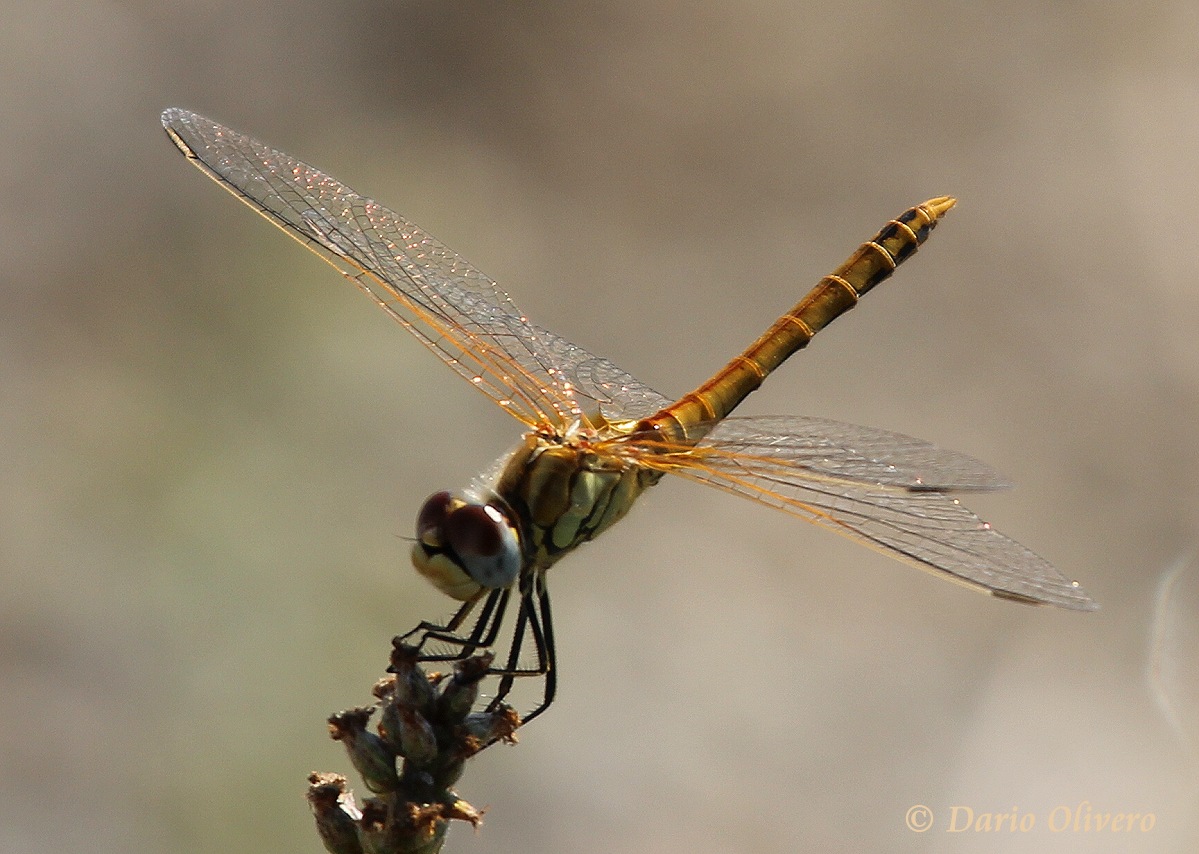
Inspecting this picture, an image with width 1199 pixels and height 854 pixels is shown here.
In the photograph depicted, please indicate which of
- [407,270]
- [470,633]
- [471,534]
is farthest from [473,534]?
[407,270]

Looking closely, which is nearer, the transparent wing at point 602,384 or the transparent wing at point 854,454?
the transparent wing at point 854,454

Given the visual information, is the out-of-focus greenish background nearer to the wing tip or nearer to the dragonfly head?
the dragonfly head

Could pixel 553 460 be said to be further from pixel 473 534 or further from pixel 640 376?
pixel 640 376

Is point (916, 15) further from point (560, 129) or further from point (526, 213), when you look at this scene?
point (526, 213)

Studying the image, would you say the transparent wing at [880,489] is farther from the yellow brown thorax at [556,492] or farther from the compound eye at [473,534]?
the compound eye at [473,534]

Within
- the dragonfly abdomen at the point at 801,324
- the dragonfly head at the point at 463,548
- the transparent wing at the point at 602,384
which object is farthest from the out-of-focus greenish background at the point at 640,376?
the dragonfly head at the point at 463,548

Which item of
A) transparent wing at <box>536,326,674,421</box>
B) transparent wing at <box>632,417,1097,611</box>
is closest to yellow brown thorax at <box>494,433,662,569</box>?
transparent wing at <box>632,417,1097,611</box>
